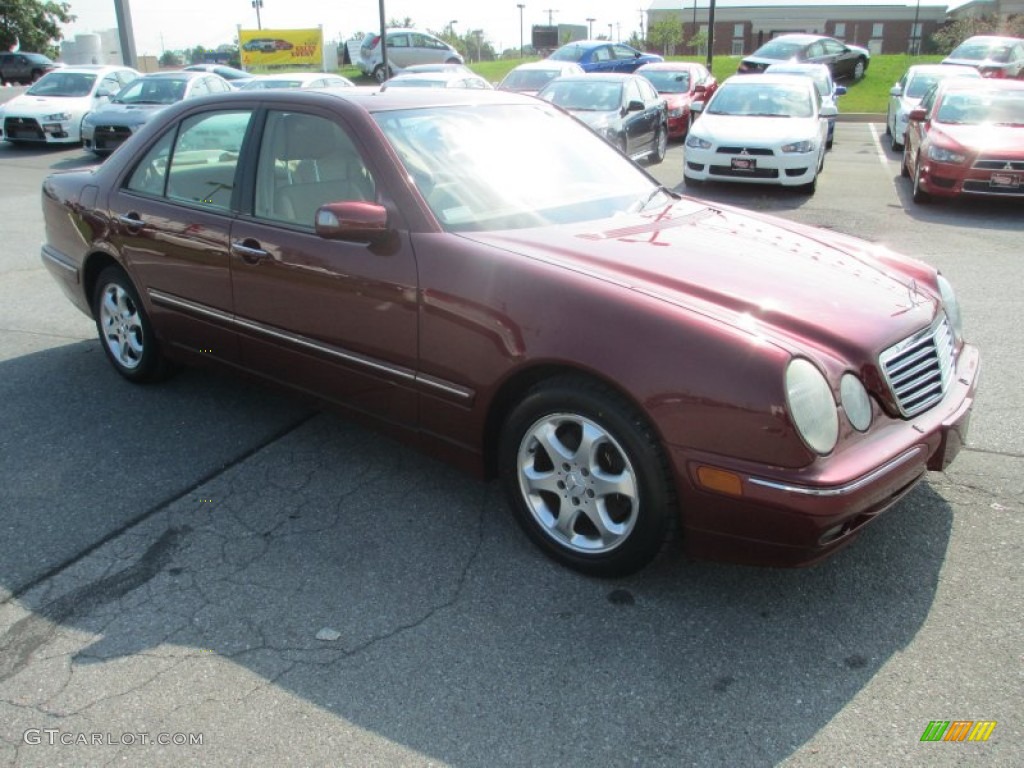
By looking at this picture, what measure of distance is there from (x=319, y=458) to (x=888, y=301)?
8.28 feet

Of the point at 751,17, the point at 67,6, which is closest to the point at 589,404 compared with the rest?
the point at 67,6

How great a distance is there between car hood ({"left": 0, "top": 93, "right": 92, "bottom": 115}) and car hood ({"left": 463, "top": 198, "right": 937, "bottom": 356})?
16.2 m

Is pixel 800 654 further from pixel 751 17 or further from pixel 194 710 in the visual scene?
pixel 751 17

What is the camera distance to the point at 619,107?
41.1ft

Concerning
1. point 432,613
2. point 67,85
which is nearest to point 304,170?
point 432,613

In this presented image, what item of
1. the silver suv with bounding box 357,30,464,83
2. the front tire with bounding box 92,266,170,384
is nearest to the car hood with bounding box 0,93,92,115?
the front tire with bounding box 92,266,170,384

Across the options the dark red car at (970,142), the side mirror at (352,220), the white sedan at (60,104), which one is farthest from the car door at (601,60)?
the side mirror at (352,220)

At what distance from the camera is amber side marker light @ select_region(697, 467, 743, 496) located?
2.62 m

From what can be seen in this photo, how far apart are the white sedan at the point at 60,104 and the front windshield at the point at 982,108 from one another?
1418 centimetres

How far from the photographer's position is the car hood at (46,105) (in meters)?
16.3

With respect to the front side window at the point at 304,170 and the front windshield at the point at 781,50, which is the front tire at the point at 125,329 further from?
the front windshield at the point at 781,50

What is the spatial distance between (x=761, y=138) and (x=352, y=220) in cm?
901

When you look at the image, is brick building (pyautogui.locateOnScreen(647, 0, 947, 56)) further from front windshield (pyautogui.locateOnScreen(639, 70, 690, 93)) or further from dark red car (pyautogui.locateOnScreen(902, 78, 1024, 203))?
dark red car (pyautogui.locateOnScreen(902, 78, 1024, 203))

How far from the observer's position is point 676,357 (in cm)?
268
